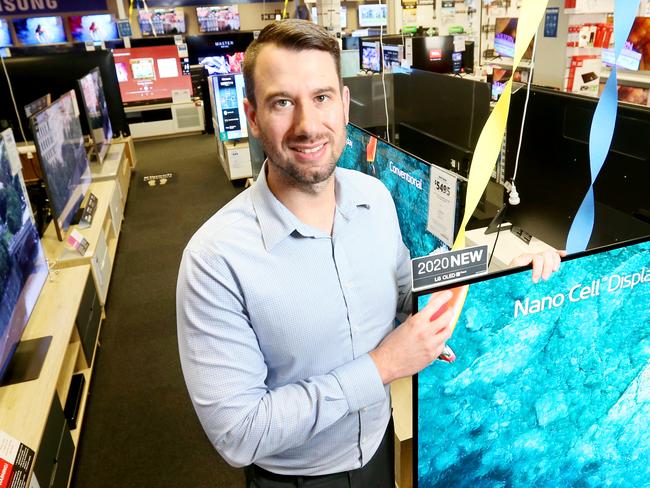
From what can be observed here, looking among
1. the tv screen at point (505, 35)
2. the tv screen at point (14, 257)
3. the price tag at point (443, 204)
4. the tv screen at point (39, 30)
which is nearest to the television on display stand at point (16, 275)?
the tv screen at point (14, 257)

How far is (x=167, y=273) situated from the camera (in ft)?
13.2

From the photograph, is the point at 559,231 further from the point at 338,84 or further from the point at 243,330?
the point at 243,330

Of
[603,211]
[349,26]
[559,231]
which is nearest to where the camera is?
[603,211]

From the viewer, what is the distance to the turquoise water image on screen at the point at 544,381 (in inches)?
28.3

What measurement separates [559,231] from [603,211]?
196 mm

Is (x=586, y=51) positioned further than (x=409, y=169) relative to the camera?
Yes

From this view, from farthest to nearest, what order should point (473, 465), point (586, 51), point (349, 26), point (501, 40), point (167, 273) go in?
point (349, 26) < point (501, 40) < point (167, 273) < point (586, 51) < point (473, 465)

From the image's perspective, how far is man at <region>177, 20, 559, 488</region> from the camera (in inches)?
34.4

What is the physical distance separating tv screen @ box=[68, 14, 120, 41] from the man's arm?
32.3 feet

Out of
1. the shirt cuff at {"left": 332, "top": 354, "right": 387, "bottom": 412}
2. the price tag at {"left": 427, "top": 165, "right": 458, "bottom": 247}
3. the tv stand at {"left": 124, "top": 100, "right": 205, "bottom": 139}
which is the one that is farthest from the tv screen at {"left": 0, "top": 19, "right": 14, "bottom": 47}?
the shirt cuff at {"left": 332, "top": 354, "right": 387, "bottom": 412}

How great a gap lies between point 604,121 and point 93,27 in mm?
10406

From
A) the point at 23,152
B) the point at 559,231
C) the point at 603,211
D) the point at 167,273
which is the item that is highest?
the point at 603,211

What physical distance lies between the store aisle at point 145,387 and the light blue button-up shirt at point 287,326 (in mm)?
1315

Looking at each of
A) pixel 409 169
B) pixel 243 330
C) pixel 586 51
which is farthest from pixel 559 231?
pixel 586 51
